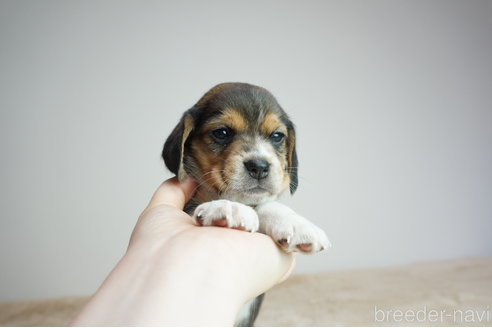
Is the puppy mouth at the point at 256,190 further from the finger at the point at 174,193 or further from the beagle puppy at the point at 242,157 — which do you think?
the finger at the point at 174,193

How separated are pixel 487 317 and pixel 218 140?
2.67 m

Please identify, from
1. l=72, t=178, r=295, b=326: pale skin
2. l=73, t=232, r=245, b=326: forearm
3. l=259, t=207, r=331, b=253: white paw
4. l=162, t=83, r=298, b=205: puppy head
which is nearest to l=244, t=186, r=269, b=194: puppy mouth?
l=162, t=83, r=298, b=205: puppy head

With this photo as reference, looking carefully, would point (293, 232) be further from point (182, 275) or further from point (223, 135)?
point (223, 135)

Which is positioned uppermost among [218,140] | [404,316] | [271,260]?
[218,140]

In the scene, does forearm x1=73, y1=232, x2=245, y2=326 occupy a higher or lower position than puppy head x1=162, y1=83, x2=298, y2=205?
lower

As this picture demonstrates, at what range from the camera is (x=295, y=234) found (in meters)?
1.89

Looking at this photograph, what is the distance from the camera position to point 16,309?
405 cm

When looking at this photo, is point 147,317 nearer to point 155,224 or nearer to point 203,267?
point 203,267

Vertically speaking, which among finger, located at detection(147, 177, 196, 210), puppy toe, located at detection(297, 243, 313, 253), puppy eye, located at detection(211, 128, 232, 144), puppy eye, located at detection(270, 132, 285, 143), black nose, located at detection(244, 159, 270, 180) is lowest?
puppy toe, located at detection(297, 243, 313, 253)

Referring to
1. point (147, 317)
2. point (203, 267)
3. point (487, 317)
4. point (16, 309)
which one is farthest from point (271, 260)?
point (16, 309)

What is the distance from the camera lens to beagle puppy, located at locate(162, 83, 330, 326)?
208cm

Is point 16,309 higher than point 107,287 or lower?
lower

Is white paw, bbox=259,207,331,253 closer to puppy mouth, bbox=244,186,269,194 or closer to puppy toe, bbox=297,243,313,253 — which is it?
puppy toe, bbox=297,243,313,253

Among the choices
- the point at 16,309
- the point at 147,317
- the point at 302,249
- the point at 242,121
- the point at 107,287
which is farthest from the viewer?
the point at 16,309
